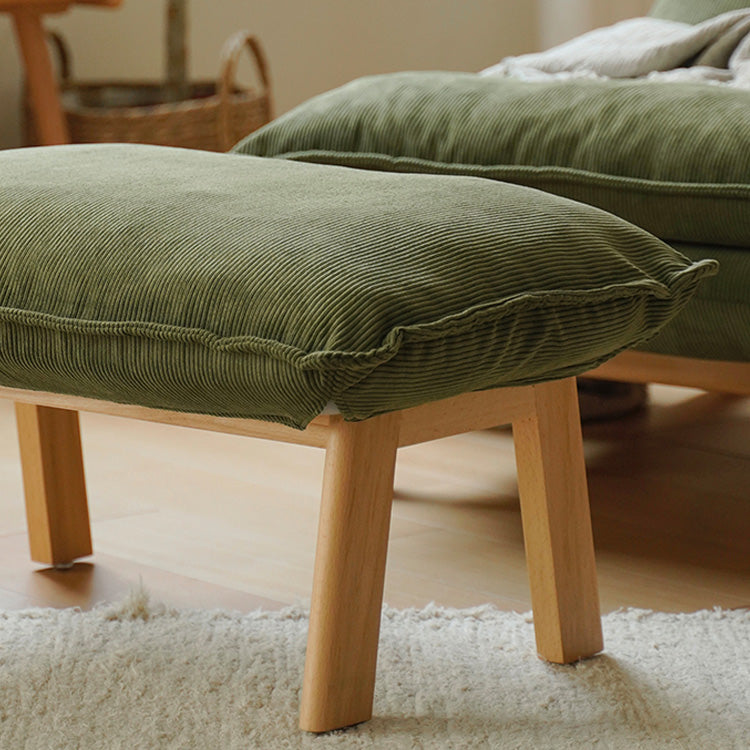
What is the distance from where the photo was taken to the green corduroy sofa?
4.15 feet

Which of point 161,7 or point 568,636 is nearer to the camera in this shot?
point 568,636

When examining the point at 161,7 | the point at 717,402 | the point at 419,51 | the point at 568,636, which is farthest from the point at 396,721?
the point at 419,51

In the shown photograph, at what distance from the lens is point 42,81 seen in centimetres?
236

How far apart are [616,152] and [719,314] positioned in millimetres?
190

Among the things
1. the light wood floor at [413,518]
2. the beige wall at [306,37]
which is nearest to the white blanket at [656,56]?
the light wood floor at [413,518]

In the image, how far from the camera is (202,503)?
1.50 m

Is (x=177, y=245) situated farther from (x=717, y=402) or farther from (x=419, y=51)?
(x=419, y=51)

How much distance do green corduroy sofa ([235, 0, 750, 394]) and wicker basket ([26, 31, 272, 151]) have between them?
105 centimetres

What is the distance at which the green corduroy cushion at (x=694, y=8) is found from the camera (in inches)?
80.8

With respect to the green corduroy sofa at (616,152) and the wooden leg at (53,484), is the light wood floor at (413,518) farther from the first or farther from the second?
the green corduroy sofa at (616,152)

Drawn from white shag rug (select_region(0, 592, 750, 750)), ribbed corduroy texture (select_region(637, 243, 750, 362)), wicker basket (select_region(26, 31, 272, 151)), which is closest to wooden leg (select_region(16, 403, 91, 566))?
white shag rug (select_region(0, 592, 750, 750))

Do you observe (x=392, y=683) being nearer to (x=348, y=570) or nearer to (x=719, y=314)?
(x=348, y=570)

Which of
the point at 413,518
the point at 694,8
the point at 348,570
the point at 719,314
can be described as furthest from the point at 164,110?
the point at 348,570

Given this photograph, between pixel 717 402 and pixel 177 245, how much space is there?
1.30m
